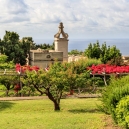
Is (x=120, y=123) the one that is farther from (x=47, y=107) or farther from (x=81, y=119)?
(x=47, y=107)

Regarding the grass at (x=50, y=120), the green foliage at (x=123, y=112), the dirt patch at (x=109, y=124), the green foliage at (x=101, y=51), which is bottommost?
the grass at (x=50, y=120)

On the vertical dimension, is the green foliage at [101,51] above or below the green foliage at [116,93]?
above

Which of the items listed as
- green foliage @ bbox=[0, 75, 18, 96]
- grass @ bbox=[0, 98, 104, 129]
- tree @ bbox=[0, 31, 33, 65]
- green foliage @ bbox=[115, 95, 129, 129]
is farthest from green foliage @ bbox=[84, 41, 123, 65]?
green foliage @ bbox=[115, 95, 129, 129]

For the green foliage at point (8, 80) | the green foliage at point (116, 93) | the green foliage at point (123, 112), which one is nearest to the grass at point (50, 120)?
the green foliage at point (116, 93)

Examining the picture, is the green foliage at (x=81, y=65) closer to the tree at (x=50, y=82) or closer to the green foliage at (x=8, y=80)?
the green foliage at (x=8, y=80)

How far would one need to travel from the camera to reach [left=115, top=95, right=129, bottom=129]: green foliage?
1004 centimetres

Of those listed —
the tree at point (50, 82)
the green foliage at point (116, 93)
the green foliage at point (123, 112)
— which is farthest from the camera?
the tree at point (50, 82)

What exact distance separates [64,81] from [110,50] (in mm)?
21846

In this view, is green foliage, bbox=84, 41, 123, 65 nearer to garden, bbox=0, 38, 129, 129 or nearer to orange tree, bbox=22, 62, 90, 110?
garden, bbox=0, 38, 129, 129

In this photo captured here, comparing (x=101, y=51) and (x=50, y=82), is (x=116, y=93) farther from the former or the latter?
(x=101, y=51)

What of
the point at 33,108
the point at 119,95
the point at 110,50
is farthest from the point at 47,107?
the point at 110,50

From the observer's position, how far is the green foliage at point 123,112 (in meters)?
10.0

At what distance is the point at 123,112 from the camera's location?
10.2 m

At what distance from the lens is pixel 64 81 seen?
57.6 ft
